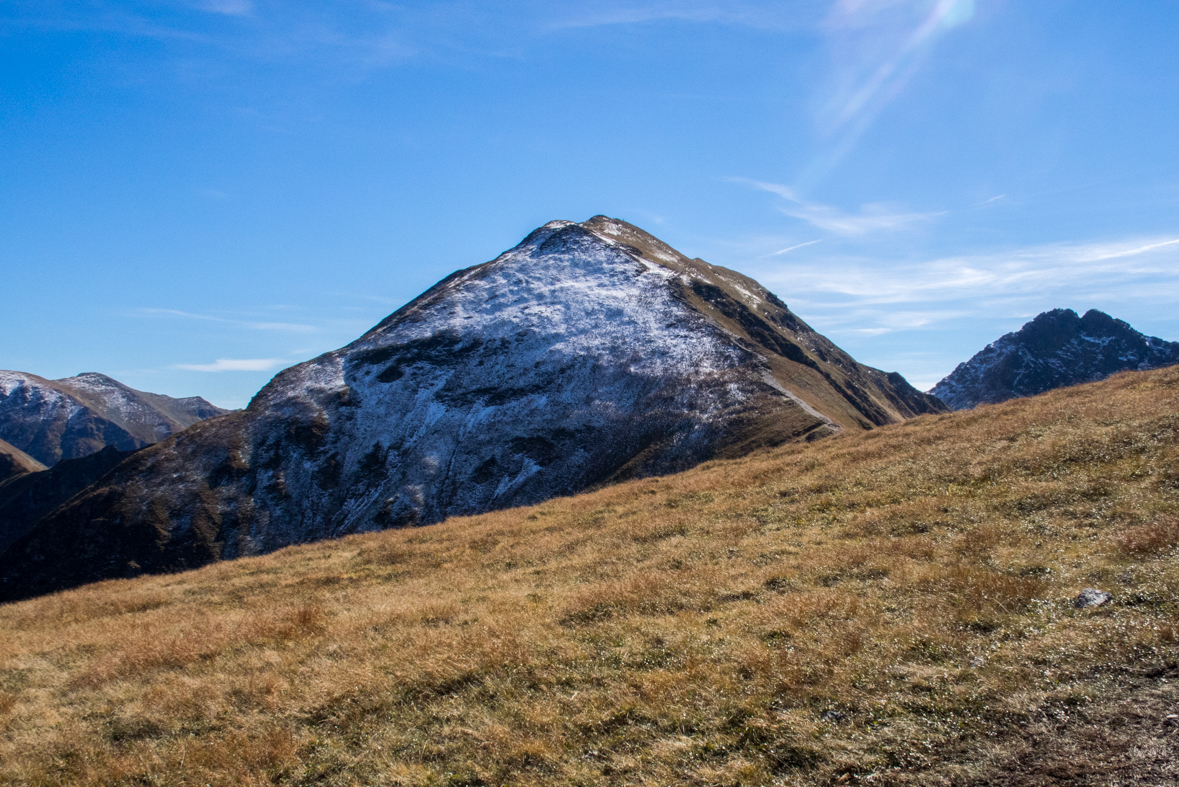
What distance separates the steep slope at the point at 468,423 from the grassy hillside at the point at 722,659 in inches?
2287

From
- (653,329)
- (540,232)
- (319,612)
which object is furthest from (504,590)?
(540,232)

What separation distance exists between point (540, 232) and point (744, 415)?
296ft

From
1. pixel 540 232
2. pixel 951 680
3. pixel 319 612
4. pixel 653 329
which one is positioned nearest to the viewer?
pixel 951 680

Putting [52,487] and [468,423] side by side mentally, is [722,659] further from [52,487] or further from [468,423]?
[52,487]

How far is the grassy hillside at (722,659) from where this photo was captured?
6.86 meters

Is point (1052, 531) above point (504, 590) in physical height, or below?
above

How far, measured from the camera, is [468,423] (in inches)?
3890

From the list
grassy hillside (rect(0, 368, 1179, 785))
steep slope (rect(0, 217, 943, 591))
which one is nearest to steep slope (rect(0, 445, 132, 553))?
steep slope (rect(0, 217, 943, 591))

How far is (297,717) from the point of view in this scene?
32.3 feet

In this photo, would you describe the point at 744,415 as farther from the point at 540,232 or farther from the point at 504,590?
the point at 540,232

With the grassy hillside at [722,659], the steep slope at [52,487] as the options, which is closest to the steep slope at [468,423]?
the grassy hillside at [722,659]

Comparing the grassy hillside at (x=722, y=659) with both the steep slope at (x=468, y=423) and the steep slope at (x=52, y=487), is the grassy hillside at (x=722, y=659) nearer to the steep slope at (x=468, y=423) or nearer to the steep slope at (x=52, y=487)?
the steep slope at (x=468, y=423)

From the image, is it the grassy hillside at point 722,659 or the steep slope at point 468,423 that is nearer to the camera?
the grassy hillside at point 722,659

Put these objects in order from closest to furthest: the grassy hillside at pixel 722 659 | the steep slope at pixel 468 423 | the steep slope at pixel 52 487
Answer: the grassy hillside at pixel 722 659, the steep slope at pixel 468 423, the steep slope at pixel 52 487
